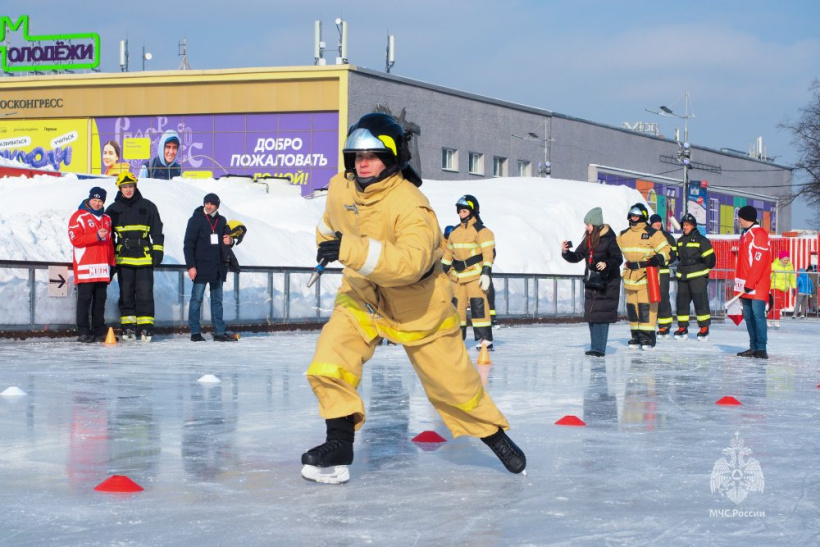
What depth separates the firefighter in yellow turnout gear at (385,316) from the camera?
5.03 meters

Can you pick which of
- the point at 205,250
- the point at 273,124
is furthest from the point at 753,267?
the point at 273,124

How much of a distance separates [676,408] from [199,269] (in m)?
8.12

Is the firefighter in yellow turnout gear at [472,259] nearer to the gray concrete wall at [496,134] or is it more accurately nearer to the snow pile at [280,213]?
the snow pile at [280,213]

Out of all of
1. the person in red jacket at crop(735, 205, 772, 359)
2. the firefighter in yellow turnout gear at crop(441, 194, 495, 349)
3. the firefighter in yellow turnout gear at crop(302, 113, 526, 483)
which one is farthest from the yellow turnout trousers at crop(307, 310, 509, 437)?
the person in red jacket at crop(735, 205, 772, 359)

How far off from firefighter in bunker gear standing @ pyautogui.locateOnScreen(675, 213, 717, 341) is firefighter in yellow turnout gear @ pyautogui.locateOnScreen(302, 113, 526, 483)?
12830mm

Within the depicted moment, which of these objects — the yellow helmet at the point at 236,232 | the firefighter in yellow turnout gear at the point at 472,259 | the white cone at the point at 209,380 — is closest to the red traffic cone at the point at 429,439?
the white cone at the point at 209,380

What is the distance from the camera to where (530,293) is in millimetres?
23625

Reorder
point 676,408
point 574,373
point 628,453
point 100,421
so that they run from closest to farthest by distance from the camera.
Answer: point 628,453
point 100,421
point 676,408
point 574,373

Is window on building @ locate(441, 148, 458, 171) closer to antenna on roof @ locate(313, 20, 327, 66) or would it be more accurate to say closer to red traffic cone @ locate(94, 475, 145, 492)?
antenna on roof @ locate(313, 20, 327, 66)

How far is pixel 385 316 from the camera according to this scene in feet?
17.2

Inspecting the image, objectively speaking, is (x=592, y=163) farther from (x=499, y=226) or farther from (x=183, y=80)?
(x=499, y=226)

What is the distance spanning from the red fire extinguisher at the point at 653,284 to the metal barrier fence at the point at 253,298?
221 inches

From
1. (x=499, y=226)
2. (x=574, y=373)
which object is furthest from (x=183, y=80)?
(x=574, y=373)

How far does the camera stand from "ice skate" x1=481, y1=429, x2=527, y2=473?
532 centimetres
